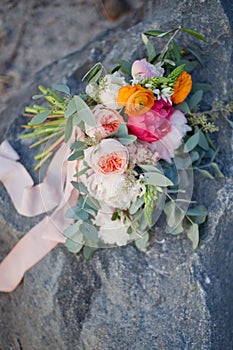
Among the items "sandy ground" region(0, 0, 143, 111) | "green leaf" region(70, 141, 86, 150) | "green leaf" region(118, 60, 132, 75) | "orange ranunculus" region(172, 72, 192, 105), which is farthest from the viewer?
"sandy ground" region(0, 0, 143, 111)

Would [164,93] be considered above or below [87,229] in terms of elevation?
above

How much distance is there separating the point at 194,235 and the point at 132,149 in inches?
13.7

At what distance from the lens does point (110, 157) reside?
1306 mm

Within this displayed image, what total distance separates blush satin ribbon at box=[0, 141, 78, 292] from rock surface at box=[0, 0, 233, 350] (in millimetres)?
35

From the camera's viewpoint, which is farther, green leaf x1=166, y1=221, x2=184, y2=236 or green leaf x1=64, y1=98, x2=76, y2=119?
green leaf x1=166, y1=221, x2=184, y2=236

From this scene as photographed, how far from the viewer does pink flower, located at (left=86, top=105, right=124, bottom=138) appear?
137 cm

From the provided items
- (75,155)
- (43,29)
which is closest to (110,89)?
(75,155)

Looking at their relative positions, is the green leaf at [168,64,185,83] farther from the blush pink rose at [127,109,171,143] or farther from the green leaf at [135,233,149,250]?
the green leaf at [135,233,149,250]

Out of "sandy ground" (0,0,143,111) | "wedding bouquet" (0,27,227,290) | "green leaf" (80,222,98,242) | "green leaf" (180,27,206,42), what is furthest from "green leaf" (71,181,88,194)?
"sandy ground" (0,0,143,111)

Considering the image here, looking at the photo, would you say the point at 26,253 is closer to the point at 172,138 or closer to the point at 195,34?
the point at 172,138

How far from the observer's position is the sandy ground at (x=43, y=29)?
2.92m

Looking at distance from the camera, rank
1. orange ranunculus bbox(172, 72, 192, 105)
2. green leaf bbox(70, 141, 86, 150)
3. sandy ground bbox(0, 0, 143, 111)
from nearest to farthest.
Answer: green leaf bbox(70, 141, 86, 150)
orange ranunculus bbox(172, 72, 192, 105)
sandy ground bbox(0, 0, 143, 111)

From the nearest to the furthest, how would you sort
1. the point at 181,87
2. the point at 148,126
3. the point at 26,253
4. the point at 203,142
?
the point at 148,126, the point at 181,87, the point at 203,142, the point at 26,253

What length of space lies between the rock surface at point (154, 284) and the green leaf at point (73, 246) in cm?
5
